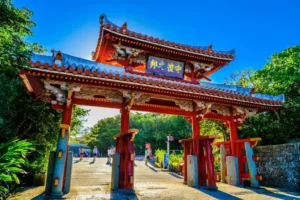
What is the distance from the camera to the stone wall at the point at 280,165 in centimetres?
871

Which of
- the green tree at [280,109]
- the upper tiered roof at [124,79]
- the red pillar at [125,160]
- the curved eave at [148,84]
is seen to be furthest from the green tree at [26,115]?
the green tree at [280,109]

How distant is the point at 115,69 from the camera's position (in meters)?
9.48

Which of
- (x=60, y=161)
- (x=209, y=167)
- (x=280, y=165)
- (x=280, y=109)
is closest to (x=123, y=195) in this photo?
(x=60, y=161)

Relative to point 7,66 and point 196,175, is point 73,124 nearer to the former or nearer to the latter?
point 7,66

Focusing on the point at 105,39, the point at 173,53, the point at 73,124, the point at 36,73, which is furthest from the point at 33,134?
the point at 173,53

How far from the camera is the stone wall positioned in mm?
8711

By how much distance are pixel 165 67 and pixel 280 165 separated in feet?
22.1

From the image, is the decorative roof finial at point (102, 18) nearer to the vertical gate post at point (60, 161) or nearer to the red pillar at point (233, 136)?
the vertical gate post at point (60, 161)

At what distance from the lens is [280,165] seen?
937cm

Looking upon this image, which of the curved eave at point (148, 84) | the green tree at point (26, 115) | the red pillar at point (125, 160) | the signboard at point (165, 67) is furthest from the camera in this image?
the signboard at point (165, 67)

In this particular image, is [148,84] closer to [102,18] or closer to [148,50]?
[148,50]

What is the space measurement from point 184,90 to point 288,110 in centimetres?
741

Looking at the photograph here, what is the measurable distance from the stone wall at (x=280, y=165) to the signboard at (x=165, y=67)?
5429 millimetres

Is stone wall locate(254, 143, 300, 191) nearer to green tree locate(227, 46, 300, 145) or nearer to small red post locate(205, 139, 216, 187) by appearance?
green tree locate(227, 46, 300, 145)
